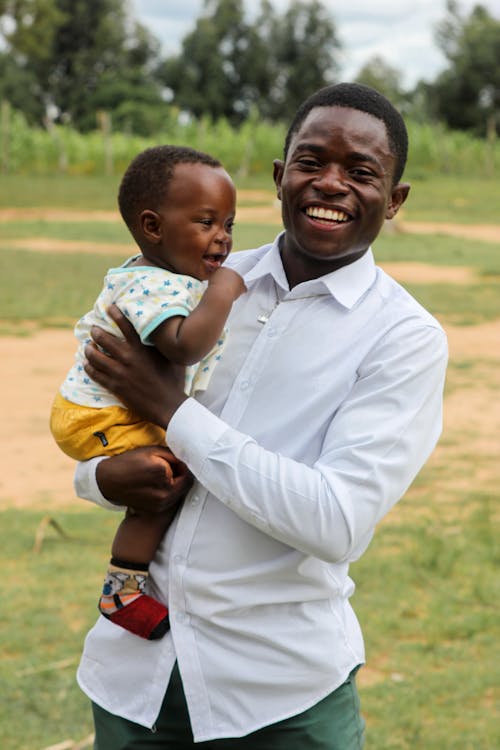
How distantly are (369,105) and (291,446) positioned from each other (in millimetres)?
613

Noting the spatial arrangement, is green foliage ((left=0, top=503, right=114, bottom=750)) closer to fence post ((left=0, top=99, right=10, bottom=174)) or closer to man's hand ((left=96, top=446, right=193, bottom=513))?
man's hand ((left=96, top=446, right=193, bottom=513))

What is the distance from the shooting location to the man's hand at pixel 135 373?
1.95 meters

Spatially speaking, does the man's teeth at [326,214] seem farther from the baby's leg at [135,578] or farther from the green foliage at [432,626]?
the green foliage at [432,626]

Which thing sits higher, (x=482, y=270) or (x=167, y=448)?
(x=167, y=448)

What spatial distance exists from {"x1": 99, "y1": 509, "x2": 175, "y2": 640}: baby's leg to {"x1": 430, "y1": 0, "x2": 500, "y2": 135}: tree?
40905 millimetres

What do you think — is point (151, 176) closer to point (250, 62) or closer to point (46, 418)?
point (46, 418)

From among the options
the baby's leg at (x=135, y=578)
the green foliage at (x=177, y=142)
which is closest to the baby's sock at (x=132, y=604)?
the baby's leg at (x=135, y=578)

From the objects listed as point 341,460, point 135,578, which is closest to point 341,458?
point 341,460

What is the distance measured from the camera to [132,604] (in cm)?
198

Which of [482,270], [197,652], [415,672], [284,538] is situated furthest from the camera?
[482,270]

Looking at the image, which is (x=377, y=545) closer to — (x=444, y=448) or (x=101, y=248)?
(x=444, y=448)

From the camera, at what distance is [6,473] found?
22.6ft

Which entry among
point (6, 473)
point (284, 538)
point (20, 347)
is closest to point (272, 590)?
point (284, 538)

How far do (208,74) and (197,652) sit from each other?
150ft
